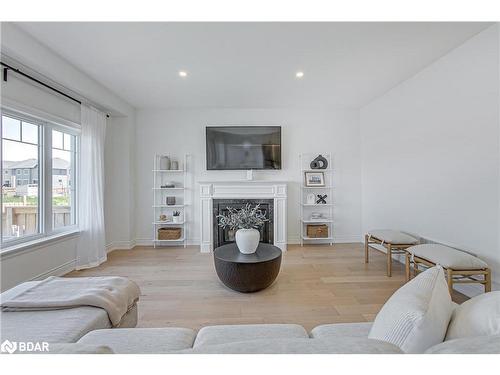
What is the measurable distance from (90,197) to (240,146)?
2.49m

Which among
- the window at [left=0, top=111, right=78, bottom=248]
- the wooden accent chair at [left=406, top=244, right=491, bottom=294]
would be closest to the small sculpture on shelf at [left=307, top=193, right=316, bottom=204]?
the wooden accent chair at [left=406, top=244, right=491, bottom=294]

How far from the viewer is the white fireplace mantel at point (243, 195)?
162 inches

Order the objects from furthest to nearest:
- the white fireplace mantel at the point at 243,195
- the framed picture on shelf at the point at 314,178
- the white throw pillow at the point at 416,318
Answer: the framed picture on shelf at the point at 314,178 < the white fireplace mantel at the point at 243,195 < the white throw pillow at the point at 416,318

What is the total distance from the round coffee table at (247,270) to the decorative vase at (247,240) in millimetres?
67

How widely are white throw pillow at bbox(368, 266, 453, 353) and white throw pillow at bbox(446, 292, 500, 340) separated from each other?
0.10 feet

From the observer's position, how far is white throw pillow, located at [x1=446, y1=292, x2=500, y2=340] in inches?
30.5

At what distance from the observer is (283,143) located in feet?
14.7

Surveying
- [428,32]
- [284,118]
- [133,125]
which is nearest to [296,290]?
[428,32]

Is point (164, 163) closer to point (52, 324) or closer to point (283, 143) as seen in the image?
point (283, 143)

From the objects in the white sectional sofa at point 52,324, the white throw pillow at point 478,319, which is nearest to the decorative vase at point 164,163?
the white sectional sofa at point 52,324

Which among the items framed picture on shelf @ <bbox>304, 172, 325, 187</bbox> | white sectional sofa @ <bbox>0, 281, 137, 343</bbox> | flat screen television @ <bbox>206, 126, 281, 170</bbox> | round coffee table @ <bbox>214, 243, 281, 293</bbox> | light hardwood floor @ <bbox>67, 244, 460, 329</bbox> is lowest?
light hardwood floor @ <bbox>67, 244, 460, 329</bbox>

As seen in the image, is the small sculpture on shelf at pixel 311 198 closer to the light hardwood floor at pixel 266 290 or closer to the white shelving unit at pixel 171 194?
the light hardwood floor at pixel 266 290

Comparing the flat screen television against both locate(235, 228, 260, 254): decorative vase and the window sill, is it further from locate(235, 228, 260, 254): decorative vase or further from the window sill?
the window sill

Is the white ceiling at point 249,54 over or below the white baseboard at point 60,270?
over
